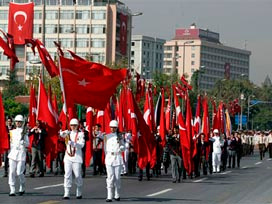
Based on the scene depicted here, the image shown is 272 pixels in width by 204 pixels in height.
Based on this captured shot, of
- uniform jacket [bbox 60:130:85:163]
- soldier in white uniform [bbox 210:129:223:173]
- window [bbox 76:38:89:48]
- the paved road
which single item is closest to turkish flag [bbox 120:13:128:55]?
window [bbox 76:38:89:48]

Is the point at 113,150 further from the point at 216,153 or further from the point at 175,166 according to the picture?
the point at 216,153

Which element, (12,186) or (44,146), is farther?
(44,146)

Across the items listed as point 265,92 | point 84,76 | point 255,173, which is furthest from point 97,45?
point 84,76

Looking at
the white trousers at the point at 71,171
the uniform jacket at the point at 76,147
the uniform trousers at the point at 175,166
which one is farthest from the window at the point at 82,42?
the white trousers at the point at 71,171

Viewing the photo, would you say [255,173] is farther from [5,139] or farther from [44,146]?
[5,139]

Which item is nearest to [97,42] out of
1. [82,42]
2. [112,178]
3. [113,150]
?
[82,42]

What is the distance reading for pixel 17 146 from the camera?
847 inches

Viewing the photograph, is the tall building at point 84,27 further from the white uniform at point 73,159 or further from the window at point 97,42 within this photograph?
the white uniform at point 73,159

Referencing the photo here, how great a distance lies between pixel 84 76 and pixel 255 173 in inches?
600

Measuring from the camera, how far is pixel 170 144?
29312 mm

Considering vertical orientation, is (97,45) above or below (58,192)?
above

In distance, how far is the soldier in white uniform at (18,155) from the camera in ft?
69.6

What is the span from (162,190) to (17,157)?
5.31 meters

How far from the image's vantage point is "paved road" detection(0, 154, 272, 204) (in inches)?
846
